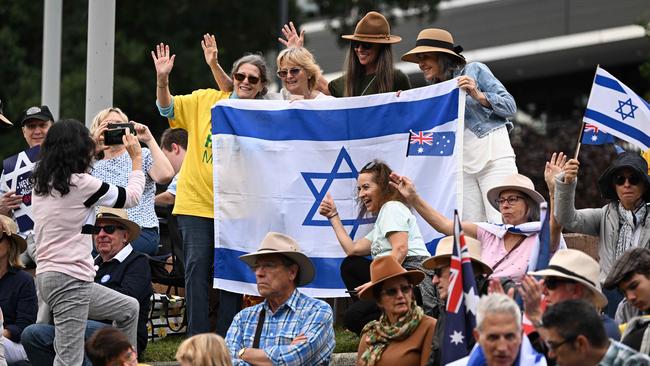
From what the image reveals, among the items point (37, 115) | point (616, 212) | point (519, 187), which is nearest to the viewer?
point (519, 187)

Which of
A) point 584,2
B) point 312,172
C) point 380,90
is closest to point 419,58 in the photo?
point 380,90

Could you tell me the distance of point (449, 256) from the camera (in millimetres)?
10195

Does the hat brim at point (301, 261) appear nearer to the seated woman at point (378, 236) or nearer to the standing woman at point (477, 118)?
the seated woman at point (378, 236)

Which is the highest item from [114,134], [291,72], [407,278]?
[291,72]

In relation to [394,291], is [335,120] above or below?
above

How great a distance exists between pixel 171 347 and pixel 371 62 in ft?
9.21

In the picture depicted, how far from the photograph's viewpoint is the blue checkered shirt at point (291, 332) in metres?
10.5

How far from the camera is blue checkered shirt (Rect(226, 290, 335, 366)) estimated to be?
10500 mm

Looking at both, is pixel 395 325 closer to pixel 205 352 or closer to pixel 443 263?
pixel 443 263

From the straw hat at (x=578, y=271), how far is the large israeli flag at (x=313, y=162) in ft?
8.97

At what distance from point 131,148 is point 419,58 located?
2253mm

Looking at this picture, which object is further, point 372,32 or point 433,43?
point 372,32

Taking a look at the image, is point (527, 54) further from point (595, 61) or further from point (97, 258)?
point (97, 258)

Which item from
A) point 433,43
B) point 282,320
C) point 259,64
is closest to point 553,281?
point 282,320
